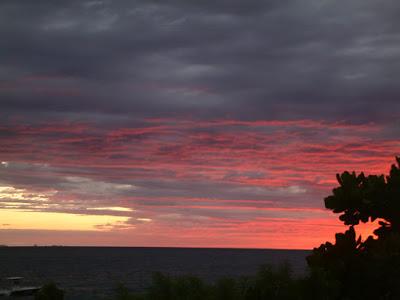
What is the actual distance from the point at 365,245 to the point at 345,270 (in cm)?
141

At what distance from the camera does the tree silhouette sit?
24.1m

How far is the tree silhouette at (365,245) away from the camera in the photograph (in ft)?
79.2

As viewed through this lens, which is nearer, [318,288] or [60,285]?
[318,288]

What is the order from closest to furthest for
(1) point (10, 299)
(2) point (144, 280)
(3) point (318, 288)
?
(3) point (318, 288) → (1) point (10, 299) → (2) point (144, 280)

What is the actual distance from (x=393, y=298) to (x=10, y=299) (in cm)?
8588

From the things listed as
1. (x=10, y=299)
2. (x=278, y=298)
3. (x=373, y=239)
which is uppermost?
(x=373, y=239)

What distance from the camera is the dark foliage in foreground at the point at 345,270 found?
24.0 meters

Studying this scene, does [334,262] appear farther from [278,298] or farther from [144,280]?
[144,280]

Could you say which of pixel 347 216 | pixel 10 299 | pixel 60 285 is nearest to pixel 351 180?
pixel 347 216

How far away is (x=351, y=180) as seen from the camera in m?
26.0

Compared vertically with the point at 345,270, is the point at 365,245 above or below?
above

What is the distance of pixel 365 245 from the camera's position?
83.8 ft

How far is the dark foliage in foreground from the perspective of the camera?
2402 cm

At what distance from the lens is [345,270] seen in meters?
25.0
